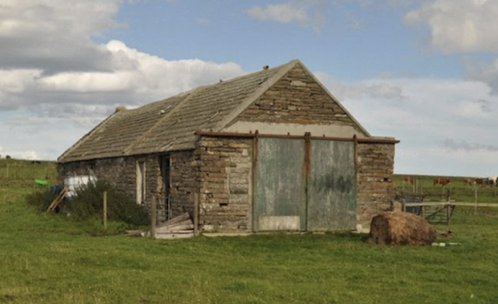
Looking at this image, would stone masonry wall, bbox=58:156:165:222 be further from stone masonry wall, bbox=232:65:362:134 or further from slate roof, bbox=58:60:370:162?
stone masonry wall, bbox=232:65:362:134

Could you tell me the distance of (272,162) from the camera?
21.6m

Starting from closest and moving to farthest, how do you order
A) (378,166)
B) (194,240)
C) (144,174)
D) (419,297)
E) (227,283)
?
(419,297)
(227,283)
(194,240)
(378,166)
(144,174)

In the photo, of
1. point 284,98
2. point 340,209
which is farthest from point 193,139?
point 340,209

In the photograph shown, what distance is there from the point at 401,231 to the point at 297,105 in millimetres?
6275

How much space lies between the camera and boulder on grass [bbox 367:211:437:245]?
59.8ft

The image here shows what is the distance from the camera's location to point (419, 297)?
11.2m

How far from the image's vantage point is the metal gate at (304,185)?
21.4m

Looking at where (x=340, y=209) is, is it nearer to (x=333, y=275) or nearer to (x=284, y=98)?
(x=284, y=98)

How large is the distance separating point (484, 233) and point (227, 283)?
13551 millimetres

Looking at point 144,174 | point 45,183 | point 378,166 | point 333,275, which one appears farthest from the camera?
point 45,183

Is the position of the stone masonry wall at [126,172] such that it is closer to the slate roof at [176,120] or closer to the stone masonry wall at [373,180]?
the slate roof at [176,120]

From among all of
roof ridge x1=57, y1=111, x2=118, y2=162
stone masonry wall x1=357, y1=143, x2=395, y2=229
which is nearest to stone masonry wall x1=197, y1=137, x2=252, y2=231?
stone masonry wall x1=357, y1=143, x2=395, y2=229

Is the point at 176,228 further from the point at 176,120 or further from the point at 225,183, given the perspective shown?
the point at 176,120

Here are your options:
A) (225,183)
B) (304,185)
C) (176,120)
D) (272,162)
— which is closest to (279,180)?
(272,162)
